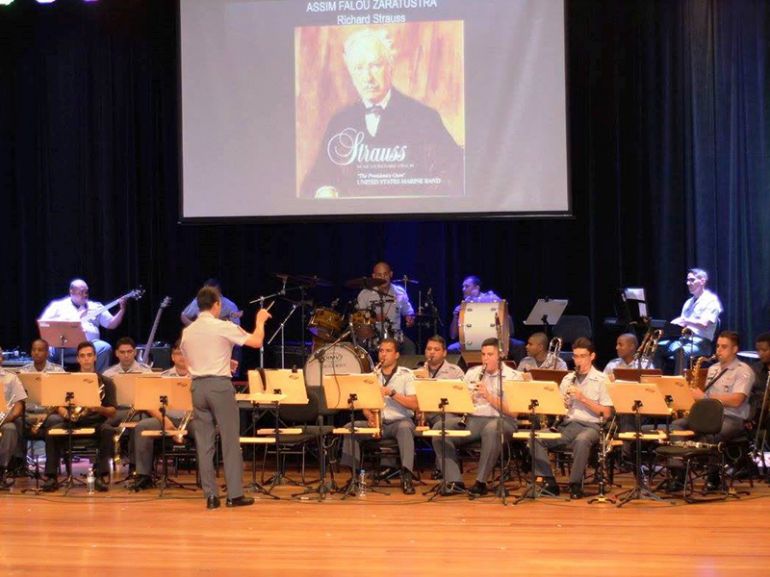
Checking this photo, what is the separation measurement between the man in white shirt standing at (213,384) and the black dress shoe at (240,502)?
0.06 ft

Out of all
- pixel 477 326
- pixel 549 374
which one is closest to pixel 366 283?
pixel 477 326

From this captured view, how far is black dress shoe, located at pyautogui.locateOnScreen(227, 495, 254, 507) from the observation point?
10.2 m

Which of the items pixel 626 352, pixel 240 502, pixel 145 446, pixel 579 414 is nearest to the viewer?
pixel 240 502

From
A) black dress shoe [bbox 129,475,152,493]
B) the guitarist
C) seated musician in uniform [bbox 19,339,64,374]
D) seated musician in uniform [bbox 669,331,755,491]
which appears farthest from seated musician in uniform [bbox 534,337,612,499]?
the guitarist

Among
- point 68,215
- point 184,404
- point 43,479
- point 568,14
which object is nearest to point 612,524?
point 184,404

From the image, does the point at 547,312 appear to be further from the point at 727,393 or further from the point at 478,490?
the point at 478,490

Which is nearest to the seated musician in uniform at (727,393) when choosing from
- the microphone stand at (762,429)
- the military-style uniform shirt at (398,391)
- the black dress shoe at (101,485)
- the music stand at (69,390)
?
the microphone stand at (762,429)

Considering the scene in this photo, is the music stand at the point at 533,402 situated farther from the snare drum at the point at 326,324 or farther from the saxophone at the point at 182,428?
the snare drum at the point at 326,324

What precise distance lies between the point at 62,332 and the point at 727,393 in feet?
22.9

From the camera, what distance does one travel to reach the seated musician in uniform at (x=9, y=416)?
11359 mm

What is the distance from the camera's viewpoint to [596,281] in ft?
48.8

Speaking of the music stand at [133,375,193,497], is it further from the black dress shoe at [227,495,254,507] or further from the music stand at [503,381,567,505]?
the music stand at [503,381,567,505]

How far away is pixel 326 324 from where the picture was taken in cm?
1339

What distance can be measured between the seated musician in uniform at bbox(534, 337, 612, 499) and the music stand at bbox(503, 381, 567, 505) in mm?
→ 261
